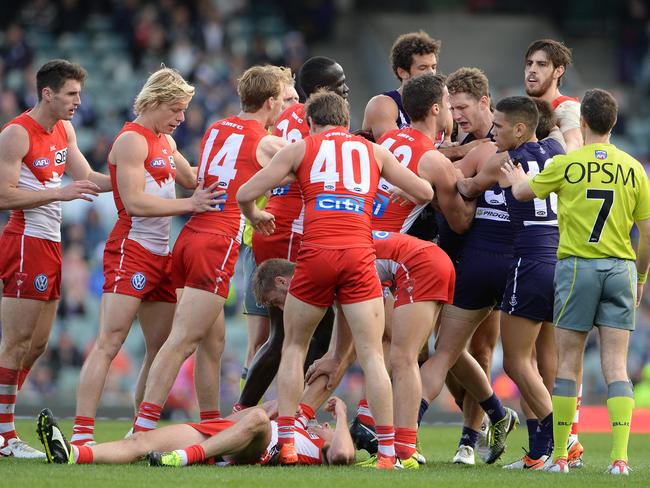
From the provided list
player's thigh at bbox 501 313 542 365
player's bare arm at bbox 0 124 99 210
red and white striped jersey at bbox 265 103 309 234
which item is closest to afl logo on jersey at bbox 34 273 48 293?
player's bare arm at bbox 0 124 99 210

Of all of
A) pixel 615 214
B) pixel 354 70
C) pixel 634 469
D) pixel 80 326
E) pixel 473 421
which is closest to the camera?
pixel 615 214

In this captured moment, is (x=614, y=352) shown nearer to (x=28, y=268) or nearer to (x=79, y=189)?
(x=79, y=189)

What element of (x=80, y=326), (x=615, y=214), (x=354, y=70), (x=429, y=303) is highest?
(x=354, y=70)

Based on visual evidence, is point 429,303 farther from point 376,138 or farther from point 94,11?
point 94,11

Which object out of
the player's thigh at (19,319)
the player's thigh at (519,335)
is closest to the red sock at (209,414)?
the player's thigh at (19,319)

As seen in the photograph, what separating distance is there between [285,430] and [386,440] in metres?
0.75

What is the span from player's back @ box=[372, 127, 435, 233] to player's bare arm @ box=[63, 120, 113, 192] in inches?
90.3

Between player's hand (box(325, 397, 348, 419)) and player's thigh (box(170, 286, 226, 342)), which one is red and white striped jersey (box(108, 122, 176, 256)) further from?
player's hand (box(325, 397, 348, 419))

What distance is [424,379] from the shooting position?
9.21 meters

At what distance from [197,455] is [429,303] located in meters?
2.00

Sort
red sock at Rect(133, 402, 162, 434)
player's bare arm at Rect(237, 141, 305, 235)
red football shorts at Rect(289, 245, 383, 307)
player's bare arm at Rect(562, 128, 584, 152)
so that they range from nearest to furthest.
Result: 1. red football shorts at Rect(289, 245, 383, 307)
2. player's bare arm at Rect(237, 141, 305, 235)
3. red sock at Rect(133, 402, 162, 434)
4. player's bare arm at Rect(562, 128, 584, 152)

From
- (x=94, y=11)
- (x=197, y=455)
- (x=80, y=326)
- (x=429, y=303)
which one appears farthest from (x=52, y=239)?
(x=94, y=11)

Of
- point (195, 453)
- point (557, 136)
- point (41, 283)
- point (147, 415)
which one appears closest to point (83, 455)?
point (195, 453)

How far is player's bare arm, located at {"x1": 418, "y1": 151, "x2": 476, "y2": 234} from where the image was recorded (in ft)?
29.7
